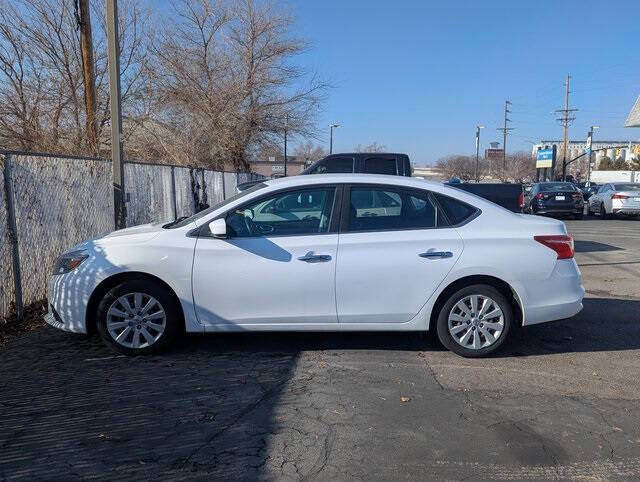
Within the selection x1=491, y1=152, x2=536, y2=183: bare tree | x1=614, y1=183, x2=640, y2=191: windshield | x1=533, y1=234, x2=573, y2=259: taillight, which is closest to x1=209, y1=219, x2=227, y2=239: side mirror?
x1=533, y1=234, x2=573, y2=259: taillight

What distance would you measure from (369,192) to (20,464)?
3.49 metres

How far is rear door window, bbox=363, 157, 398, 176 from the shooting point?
11.0m

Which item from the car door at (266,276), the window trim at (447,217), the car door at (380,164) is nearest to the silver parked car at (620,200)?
the car door at (380,164)

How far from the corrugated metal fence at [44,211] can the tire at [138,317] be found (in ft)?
6.00

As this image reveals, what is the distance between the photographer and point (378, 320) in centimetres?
515

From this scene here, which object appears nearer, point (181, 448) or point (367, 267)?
point (181, 448)

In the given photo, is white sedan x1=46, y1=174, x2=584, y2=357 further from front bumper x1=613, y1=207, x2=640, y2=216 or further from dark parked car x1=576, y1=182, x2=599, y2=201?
dark parked car x1=576, y1=182, x2=599, y2=201

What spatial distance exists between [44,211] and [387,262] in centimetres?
453

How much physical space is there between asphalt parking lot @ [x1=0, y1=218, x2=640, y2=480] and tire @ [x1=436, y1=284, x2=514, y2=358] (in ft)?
0.58

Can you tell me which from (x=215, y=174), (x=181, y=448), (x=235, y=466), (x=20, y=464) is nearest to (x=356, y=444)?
(x=235, y=466)

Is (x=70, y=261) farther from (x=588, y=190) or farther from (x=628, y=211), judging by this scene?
(x=588, y=190)

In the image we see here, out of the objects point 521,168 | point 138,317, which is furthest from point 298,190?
point 521,168

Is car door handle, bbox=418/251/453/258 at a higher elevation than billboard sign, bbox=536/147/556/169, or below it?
below

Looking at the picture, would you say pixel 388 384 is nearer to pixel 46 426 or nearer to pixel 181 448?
pixel 181 448
